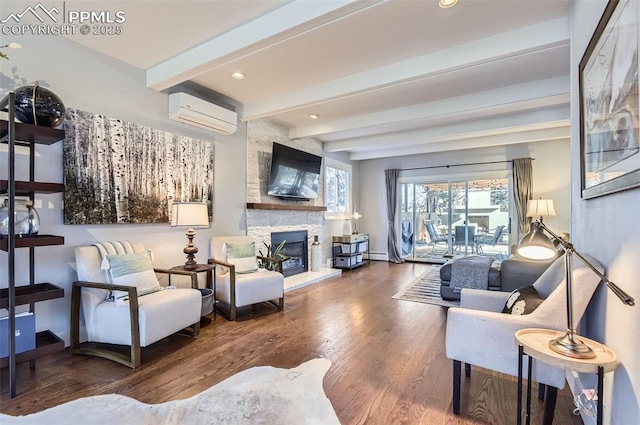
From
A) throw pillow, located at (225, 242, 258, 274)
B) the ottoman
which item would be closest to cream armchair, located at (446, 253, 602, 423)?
the ottoman

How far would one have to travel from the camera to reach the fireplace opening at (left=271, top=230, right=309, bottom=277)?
5.39 meters

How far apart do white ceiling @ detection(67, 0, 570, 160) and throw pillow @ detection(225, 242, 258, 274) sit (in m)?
1.85

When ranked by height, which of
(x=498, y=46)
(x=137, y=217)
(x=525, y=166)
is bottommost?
(x=137, y=217)

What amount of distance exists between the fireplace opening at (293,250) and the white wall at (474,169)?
2.74 m

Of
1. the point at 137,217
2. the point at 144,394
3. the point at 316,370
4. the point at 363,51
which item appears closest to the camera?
the point at 144,394

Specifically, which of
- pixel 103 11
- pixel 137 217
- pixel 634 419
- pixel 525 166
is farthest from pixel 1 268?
pixel 525 166

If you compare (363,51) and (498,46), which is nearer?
(498,46)

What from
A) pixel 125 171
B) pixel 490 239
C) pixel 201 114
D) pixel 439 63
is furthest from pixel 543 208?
pixel 125 171

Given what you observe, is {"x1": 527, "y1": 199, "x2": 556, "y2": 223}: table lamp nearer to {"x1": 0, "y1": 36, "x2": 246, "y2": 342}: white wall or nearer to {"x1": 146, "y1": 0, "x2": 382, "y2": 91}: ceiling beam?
{"x1": 146, "y1": 0, "x2": 382, "y2": 91}: ceiling beam

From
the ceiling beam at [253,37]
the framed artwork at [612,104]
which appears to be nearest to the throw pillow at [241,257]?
the ceiling beam at [253,37]

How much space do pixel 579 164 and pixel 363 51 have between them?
200 centimetres

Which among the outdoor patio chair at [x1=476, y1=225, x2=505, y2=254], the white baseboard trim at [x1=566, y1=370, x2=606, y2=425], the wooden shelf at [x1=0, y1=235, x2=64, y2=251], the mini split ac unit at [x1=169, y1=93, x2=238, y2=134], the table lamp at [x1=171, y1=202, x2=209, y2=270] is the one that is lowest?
the white baseboard trim at [x1=566, y1=370, x2=606, y2=425]

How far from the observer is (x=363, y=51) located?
292 cm

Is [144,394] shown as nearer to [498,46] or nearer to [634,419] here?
[634,419]
